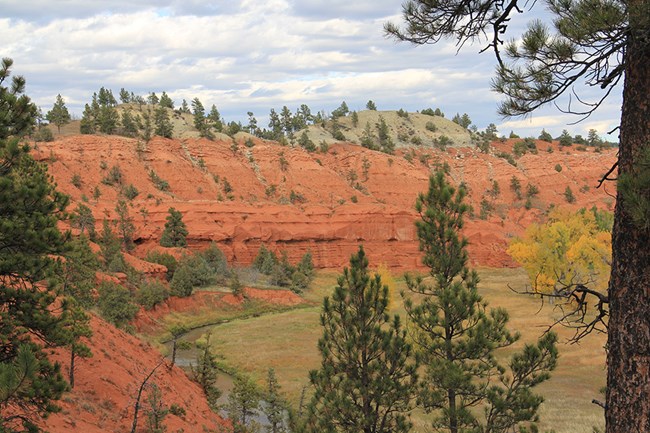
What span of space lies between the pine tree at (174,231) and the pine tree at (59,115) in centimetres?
4102

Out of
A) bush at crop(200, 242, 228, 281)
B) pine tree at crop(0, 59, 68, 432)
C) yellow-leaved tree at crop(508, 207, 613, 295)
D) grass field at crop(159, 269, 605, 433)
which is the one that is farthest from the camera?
bush at crop(200, 242, 228, 281)

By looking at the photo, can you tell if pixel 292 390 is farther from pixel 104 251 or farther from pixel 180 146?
pixel 180 146

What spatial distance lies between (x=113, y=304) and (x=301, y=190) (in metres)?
55.4

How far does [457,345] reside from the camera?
1463 centimetres

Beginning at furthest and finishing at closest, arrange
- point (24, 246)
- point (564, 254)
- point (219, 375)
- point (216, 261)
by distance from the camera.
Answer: point (216, 261)
point (564, 254)
point (219, 375)
point (24, 246)

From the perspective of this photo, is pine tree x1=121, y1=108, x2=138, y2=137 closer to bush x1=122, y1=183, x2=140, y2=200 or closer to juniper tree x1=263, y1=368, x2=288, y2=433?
bush x1=122, y1=183, x2=140, y2=200

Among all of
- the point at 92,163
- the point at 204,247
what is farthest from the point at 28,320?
the point at 92,163

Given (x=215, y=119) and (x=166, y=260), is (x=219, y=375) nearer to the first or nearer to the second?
(x=166, y=260)

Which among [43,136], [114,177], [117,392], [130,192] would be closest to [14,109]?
[117,392]

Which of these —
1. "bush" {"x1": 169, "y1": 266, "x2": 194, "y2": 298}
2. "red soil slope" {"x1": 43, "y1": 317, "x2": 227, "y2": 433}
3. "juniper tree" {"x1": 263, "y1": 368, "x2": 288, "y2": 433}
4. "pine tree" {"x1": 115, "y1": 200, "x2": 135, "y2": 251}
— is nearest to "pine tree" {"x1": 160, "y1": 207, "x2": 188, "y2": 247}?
"pine tree" {"x1": 115, "y1": 200, "x2": 135, "y2": 251}

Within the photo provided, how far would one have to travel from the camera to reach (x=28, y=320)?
36.1 feet

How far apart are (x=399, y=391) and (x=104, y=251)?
149ft

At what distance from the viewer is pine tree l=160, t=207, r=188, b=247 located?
6769 centimetres

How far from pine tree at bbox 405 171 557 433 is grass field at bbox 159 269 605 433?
22.1 ft
